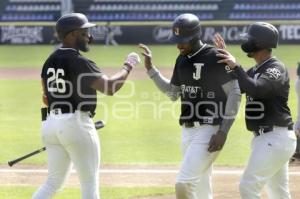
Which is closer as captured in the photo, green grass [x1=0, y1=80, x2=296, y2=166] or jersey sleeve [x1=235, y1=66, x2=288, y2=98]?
jersey sleeve [x1=235, y1=66, x2=288, y2=98]

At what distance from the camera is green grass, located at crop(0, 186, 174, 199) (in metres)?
8.06

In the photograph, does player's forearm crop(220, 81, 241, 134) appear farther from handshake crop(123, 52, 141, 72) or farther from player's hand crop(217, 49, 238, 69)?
handshake crop(123, 52, 141, 72)

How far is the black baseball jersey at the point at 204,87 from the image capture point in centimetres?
617

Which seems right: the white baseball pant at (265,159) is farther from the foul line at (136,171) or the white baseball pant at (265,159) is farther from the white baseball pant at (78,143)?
the foul line at (136,171)

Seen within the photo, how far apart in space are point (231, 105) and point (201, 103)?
1.00ft

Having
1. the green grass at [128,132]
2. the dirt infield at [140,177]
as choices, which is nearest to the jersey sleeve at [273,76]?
the dirt infield at [140,177]

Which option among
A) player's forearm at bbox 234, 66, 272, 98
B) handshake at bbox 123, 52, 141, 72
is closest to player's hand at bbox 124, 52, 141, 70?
handshake at bbox 123, 52, 141, 72

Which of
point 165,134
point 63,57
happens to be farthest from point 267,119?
point 165,134

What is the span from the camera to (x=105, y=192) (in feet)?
27.1

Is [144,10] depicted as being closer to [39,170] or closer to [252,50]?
[39,170]

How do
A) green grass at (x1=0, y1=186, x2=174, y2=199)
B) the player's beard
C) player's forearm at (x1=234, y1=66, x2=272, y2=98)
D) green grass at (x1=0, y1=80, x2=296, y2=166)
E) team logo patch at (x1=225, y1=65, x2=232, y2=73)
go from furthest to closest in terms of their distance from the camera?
green grass at (x1=0, y1=80, x2=296, y2=166) → green grass at (x1=0, y1=186, x2=174, y2=199) → the player's beard → team logo patch at (x1=225, y1=65, x2=232, y2=73) → player's forearm at (x1=234, y1=66, x2=272, y2=98)

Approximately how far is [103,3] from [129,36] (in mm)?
5285

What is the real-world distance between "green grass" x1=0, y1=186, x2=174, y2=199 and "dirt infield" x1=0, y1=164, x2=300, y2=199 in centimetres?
24

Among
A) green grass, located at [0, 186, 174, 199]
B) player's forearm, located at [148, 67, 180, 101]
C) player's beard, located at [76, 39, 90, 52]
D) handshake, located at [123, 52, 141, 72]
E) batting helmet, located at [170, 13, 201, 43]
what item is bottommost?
green grass, located at [0, 186, 174, 199]
